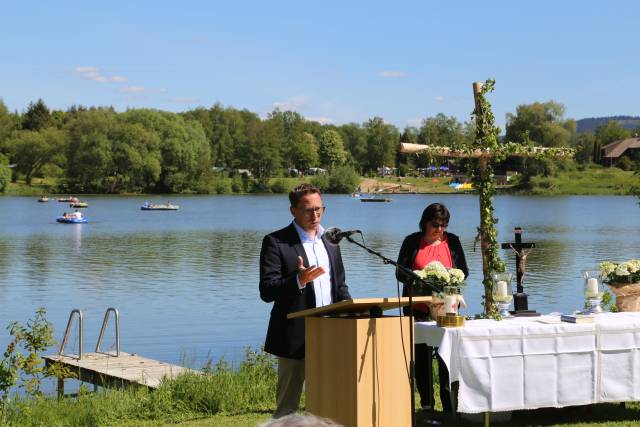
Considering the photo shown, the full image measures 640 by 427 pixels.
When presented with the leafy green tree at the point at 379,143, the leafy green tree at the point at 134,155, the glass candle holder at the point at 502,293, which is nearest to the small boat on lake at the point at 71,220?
the leafy green tree at the point at 134,155

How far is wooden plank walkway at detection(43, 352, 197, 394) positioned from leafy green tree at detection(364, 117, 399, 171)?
160 m

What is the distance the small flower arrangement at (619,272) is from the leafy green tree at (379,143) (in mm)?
164625

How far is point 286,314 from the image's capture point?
706 centimetres

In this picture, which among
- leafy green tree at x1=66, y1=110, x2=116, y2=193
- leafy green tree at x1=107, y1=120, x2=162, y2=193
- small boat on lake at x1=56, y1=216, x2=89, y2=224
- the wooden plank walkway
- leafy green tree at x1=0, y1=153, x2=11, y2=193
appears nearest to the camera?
the wooden plank walkway

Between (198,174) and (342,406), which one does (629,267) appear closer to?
(342,406)

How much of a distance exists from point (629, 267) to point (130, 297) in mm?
22373

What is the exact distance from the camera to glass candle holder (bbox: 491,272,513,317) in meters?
8.02

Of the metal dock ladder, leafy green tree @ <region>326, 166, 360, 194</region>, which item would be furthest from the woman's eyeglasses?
leafy green tree @ <region>326, 166, 360, 194</region>

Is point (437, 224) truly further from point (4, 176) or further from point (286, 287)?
point (4, 176)

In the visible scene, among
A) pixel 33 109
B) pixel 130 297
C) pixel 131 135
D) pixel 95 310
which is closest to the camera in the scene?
pixel 95 310

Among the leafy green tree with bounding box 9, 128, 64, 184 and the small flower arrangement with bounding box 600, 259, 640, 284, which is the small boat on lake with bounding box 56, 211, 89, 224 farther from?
the small flower arrangement with bounding box 600, 259, 640, 284

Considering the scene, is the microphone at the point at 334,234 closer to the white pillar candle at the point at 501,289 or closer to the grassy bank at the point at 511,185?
the white pillar candle at the point at 501,289

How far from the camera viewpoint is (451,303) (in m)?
7.69

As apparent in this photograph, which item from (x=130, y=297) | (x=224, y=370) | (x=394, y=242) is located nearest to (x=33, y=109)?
(x=394, y=242)
